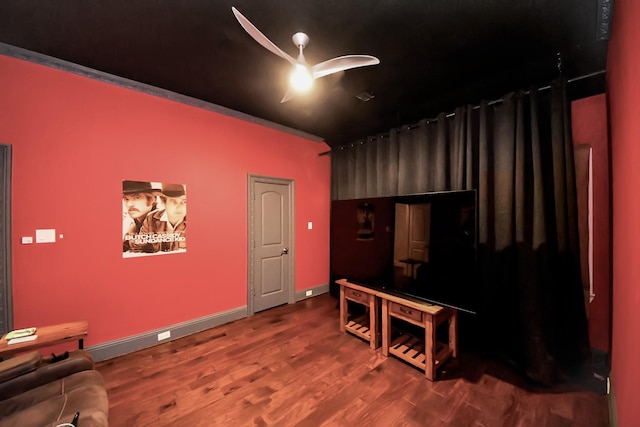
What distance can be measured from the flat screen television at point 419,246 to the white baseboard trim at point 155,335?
174 centimetres

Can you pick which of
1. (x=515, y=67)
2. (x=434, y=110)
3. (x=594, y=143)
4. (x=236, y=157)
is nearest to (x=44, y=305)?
(x=236, y=157)

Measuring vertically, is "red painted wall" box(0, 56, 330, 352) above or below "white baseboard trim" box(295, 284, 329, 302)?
above

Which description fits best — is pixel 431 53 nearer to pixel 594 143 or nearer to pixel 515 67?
pixel 515 67

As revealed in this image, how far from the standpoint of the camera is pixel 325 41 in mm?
1943

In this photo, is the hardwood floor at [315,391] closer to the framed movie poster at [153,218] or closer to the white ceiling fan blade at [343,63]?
the framed movie poster at [153,218]

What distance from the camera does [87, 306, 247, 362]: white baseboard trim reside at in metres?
2.42

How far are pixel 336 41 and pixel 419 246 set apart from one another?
2018 millimetres

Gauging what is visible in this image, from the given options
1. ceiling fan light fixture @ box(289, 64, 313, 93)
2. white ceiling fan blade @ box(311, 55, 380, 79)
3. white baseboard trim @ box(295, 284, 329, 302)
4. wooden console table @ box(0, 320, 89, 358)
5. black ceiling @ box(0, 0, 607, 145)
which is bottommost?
white baseboard trim @ box(295, 284, 329, 302)

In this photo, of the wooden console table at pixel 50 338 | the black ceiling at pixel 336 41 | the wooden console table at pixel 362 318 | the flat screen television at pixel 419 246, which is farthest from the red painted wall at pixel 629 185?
the wooden console table at pixel 50 338

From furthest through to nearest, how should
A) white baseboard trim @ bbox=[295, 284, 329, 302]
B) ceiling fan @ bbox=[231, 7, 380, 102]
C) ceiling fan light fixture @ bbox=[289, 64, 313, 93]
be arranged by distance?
white baseboard trim @ bbox=[295, 284, 329, 302] → ceiling fan light fixture @ bbox=[289, 64, 313, 93] → ceiling fan @ bbox=[231, 7, 380, 102]

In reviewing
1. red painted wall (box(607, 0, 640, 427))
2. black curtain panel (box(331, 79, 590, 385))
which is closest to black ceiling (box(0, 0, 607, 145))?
black curtain panel (box(331, 79, 590, 385))

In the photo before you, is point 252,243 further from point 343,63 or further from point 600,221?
point 600,221

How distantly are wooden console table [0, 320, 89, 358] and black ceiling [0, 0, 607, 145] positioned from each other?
2385 millimetres

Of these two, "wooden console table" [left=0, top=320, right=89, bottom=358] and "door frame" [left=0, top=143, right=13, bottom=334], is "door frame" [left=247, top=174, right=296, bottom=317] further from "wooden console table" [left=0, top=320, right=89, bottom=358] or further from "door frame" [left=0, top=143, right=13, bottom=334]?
"door frame" [left=0, top=143, right=13, bottom=334]
